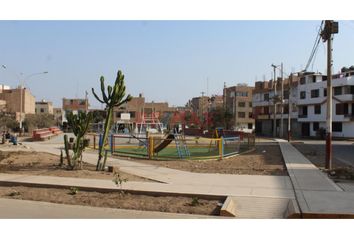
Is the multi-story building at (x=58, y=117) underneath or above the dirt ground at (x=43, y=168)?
above

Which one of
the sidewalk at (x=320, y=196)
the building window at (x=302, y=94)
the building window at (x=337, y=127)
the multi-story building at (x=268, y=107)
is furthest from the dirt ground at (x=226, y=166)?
the multi-story building at (x=268, y=107)

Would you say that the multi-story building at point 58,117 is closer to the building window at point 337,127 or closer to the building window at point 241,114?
the building window at point 241,114

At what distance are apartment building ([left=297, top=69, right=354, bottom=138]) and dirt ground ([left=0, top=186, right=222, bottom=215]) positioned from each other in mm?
57901

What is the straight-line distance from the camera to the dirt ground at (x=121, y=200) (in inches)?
385

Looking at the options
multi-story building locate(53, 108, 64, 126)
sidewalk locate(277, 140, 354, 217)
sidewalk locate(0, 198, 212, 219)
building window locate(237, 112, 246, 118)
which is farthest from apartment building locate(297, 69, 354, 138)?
sidewalk locate(0, 198, 212, 219)

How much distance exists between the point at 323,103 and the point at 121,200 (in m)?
64.5

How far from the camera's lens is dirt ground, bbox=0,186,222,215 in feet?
32.1

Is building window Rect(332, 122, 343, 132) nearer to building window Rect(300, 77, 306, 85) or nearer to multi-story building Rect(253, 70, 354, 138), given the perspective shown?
multi-story building Rect(253, 70, 354, 138)

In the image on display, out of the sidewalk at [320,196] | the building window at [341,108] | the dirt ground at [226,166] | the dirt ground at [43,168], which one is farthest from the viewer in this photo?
the building window at [341,108]

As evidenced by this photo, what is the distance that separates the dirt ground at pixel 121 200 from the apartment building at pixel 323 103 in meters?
57.9

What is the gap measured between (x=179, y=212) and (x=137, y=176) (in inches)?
210

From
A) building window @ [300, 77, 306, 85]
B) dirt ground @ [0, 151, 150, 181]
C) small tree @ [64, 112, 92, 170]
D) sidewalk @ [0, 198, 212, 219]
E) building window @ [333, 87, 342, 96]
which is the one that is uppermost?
building window @ [300, 77, 306, 85]

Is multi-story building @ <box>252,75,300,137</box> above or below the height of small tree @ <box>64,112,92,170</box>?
above

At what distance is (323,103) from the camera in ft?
230
